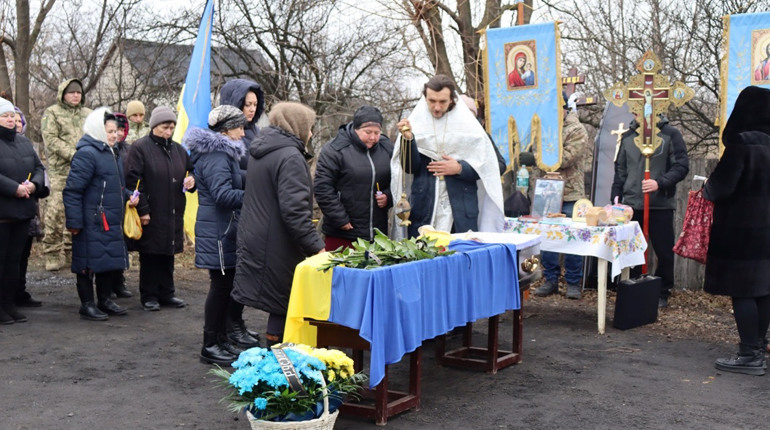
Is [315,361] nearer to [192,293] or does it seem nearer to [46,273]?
[192,293]

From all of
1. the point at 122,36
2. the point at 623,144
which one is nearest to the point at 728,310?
the point at 623,144

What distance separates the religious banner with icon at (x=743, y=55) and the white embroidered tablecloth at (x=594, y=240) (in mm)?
1130

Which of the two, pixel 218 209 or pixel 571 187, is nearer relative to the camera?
pixel 218 209

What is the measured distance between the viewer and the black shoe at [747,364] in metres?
5.43

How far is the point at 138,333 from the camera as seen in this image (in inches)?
258

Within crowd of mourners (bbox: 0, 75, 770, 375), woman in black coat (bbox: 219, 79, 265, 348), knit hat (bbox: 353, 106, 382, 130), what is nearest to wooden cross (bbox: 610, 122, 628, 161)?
crowd of mourners (bbox: 0, 75, 770, 375)

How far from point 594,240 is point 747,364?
148cm

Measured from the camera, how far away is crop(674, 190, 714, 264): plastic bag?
6277 mm

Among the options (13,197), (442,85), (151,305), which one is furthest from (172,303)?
(442,85)

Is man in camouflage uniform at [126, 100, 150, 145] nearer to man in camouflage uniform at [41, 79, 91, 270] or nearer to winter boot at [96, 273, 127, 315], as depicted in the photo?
man in camouflage uniform at [41, 79, 91, 270]

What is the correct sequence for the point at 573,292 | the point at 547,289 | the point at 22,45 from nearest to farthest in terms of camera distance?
the point at 573,292 → the point at 547,289 → the point at 22,45

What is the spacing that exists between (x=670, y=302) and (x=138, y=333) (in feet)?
15.7

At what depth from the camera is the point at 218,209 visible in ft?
17.9

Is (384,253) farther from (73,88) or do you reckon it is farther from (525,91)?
(73,88)
